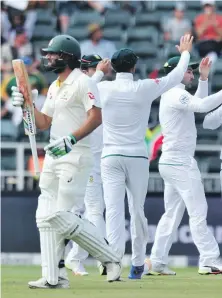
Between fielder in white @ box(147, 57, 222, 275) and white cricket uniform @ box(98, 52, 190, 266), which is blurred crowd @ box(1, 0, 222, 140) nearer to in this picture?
fielder in white @ box(147, 57, 222, 275)

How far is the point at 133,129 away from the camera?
9.70 meters

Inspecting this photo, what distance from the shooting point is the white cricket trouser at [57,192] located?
8.44 metres

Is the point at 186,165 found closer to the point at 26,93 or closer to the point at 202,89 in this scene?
the point at 202,89

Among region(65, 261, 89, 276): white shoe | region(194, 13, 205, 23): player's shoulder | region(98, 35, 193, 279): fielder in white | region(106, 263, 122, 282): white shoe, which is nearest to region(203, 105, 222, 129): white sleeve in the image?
region(98, 35, 193, 279): fielder in white

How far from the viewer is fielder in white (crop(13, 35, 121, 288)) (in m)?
8.38

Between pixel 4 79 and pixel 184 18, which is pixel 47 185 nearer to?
pixel 4 79

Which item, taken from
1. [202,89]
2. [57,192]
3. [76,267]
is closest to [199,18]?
[202,89]

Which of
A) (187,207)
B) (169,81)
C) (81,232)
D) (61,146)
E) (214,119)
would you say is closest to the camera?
(61,146)

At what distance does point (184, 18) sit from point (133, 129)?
971 centimetres

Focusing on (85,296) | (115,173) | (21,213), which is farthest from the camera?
(21,213)

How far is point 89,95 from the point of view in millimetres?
8453

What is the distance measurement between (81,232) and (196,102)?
2082mm

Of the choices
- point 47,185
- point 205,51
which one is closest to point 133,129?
point 47,185

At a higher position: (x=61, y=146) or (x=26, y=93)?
(x=26, y=93)
